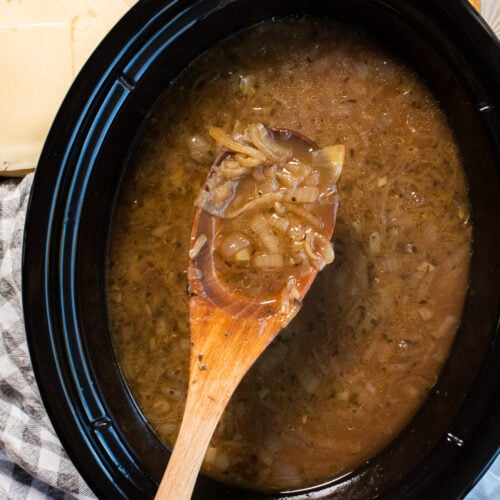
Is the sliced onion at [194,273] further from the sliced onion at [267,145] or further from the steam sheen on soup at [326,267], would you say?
the sliced onion at [267,145]

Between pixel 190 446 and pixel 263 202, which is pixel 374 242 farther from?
pixel 190 446

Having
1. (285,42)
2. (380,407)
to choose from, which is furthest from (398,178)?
(380,407)

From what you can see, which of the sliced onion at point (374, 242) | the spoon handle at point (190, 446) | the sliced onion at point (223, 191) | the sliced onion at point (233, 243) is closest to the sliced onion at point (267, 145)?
the sliced onion at point (223, 191)

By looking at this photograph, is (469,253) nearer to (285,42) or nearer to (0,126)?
(285,42)

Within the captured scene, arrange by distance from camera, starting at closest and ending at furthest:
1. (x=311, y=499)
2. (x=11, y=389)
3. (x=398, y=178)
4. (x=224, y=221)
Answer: (x=224, y=221) < (x=398, y=178) < (x=311, y=499) < (x=11, y=389)

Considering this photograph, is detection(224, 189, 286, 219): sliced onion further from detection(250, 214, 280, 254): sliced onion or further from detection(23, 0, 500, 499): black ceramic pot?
detection(23, 0, 500, 499): black ceramic pot

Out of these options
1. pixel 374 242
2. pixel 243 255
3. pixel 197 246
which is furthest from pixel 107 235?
pixel 374 242
